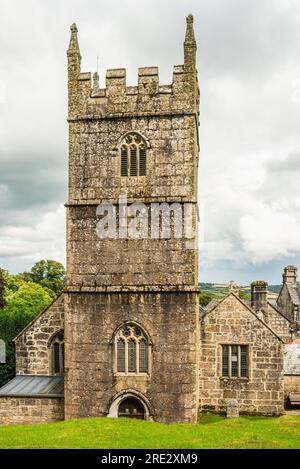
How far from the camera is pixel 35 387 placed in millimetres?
22484

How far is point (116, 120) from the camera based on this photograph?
838 inches

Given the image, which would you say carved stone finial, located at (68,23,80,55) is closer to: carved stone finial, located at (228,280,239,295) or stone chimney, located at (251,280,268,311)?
carved stone finial, located at (228,280,239,295)

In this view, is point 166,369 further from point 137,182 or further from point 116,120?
point 116,120

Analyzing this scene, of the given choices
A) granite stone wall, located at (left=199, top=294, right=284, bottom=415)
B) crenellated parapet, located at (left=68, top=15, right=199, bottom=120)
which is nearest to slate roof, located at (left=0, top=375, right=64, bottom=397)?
granite stone wall, located at (left=199, top=294, right=284, bottom=415)

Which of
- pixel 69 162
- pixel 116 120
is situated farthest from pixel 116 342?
pixel 116 120

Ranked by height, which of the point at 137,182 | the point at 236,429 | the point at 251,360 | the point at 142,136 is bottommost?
the point at 236,429

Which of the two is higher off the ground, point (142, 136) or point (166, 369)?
point (142, 136)

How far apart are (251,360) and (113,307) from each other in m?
7.24

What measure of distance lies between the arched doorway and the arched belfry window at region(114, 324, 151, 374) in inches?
49.4

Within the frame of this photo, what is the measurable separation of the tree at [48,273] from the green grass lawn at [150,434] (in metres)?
63.5

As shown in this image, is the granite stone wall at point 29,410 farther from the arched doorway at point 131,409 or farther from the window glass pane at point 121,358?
the window glass pane at point 121,358

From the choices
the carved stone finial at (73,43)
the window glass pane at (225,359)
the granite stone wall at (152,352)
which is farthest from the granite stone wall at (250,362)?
the carved stone finial at (73,43)

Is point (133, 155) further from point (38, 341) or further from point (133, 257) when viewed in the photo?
point (38, 341)

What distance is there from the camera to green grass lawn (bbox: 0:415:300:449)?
1586 centimetres
